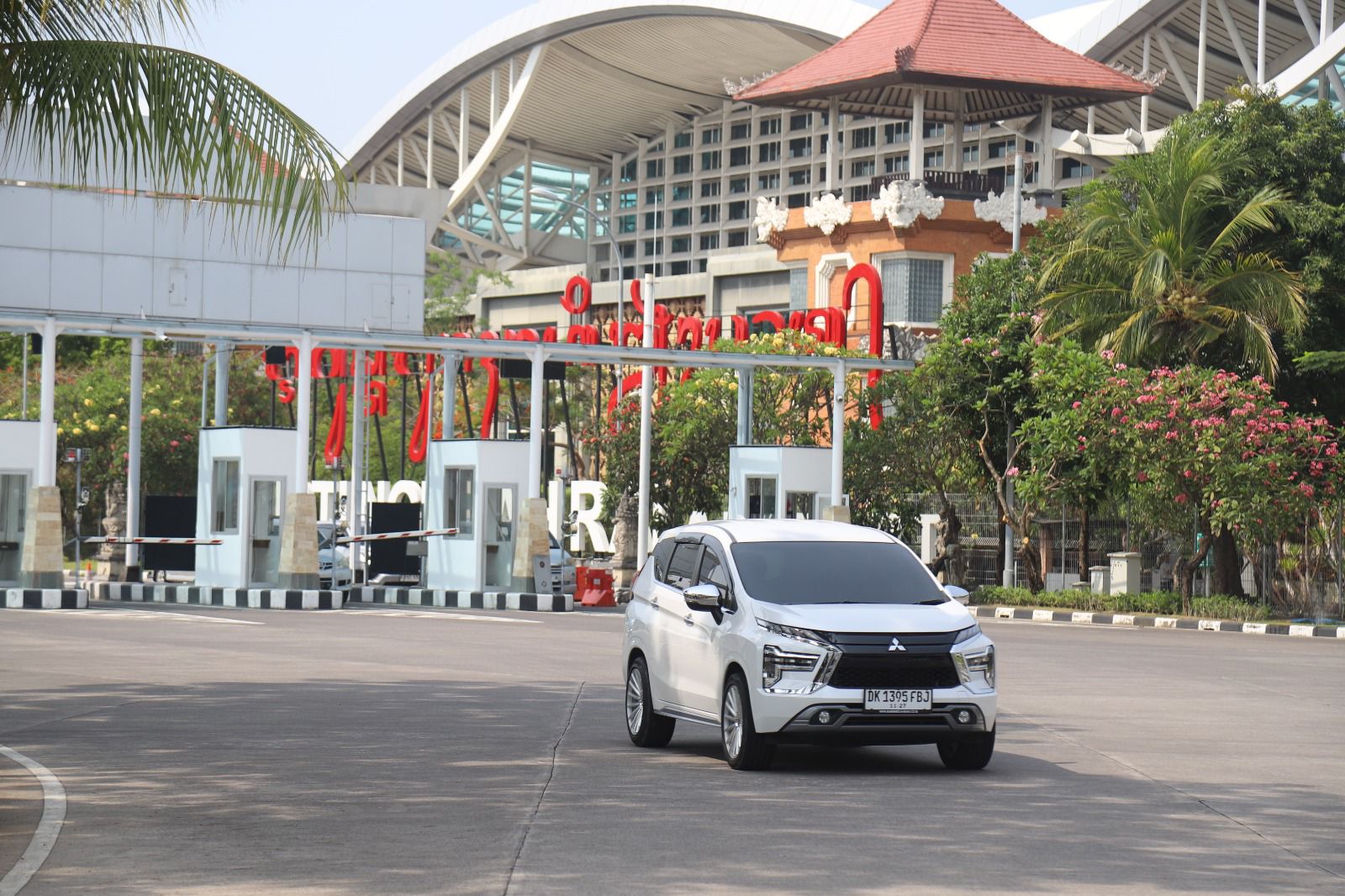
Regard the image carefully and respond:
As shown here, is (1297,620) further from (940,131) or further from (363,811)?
(940,131)

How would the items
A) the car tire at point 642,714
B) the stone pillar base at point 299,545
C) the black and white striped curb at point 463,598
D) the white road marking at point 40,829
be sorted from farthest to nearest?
the black and white striped curb at point 463,598, the stone pillar base at point 299,545, the car tire at point 642,714, the white road marking at point 40,829

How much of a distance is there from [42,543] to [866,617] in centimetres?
2404

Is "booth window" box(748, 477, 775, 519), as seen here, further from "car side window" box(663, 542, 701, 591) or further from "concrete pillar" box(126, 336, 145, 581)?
"car side window" box(663, 542, 701, 591)

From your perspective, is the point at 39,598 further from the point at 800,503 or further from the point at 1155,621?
the point at 1155,621

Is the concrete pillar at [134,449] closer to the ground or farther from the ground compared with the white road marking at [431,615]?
farther from the ground

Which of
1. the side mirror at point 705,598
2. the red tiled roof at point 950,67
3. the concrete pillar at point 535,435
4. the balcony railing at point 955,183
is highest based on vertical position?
the red tiled roof at point 950,67

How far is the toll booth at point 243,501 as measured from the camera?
35.7 m

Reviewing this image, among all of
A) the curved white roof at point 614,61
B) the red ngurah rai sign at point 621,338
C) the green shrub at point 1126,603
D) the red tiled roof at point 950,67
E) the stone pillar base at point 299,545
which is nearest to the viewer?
the green shrub at point 1126,603

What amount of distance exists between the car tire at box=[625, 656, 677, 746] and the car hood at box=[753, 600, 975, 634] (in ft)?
5.13

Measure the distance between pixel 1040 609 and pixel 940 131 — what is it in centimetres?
4989

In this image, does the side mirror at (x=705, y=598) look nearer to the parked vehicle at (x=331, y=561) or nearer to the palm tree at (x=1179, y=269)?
the palm tree at (x=1179, y=269)

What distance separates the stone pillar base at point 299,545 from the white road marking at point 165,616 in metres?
2.40

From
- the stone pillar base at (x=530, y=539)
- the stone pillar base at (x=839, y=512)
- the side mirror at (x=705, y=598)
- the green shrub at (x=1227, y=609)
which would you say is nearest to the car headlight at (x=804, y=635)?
the side mirror at (x=705, y=598)

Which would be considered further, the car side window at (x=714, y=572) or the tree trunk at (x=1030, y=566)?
the tree trunk at (x=1030, y=566)
